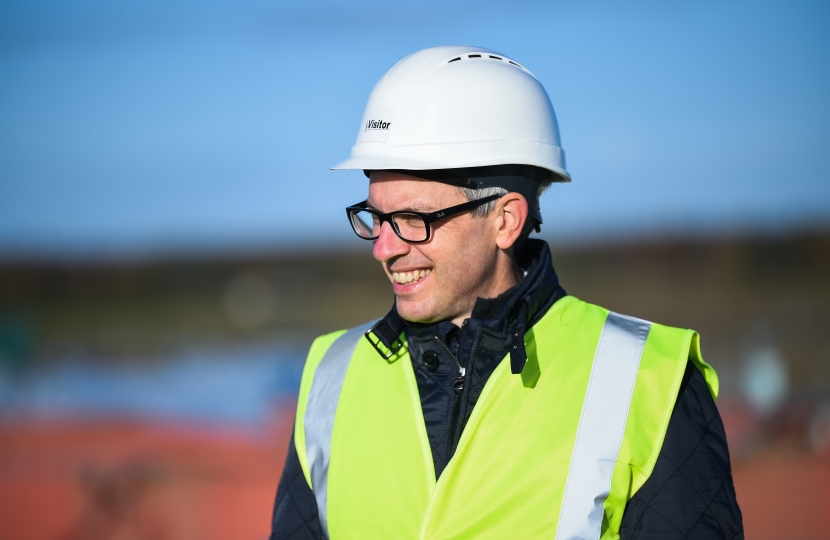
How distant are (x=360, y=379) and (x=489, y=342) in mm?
459

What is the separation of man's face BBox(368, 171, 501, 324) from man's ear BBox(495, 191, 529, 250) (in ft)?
0.13

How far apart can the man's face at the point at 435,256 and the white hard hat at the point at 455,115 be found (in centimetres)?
9

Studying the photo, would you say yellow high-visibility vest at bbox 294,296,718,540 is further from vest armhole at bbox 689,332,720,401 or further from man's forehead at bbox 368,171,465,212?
man's forehead at bbox 368,171,465,212

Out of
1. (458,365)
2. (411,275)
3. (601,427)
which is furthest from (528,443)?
(411,275)

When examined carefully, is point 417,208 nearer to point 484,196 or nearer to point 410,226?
point 410,226

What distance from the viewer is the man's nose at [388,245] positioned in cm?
241

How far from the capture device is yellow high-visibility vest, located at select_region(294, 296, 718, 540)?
2.09 meters

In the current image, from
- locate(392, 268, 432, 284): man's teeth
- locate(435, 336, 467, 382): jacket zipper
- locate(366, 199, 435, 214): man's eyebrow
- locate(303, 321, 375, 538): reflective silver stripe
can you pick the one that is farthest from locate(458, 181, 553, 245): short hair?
locate(303, 321, 375, 538): reflective silver stripe

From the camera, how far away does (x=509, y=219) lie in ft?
8.36

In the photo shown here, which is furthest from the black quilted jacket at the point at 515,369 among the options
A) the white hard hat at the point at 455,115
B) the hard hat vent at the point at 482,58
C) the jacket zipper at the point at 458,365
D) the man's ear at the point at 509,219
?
the hard hat vent at the point at 482,58

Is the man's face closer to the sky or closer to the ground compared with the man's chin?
closer to the sky

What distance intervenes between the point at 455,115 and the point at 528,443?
1.04 metres

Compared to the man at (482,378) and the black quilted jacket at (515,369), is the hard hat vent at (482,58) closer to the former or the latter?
the man at (482,378)

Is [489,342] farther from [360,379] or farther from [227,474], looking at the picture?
[227,474]
